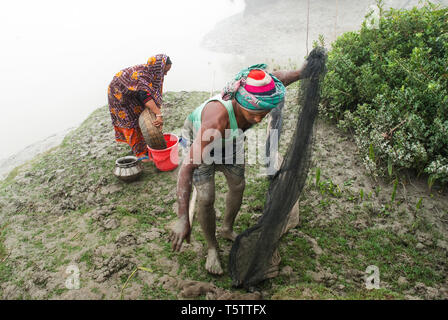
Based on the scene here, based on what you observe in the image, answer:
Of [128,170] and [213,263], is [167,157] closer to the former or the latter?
[128,170]

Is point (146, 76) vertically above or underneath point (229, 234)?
above

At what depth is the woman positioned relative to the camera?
3.55 m

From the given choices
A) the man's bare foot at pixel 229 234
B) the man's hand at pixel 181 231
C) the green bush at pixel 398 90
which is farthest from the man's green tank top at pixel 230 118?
the green bush at pixel 398 90

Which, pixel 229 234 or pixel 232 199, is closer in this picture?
pixel 232 199

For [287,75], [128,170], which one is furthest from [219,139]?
[128,170]

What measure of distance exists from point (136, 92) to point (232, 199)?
2.07m

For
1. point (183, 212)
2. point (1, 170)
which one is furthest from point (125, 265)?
point (1, 170)

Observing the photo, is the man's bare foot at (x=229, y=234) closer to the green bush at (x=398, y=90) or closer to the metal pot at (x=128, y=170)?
the metal pot at (x=128, y=170)

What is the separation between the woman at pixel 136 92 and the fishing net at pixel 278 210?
2.02m

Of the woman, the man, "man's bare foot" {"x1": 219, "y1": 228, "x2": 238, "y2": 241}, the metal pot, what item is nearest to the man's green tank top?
the man

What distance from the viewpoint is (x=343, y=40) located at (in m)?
4.09

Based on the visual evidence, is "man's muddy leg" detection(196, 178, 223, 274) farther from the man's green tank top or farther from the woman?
the woman

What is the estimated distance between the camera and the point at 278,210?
202cm

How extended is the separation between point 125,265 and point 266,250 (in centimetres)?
132
